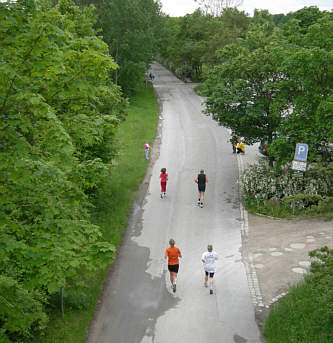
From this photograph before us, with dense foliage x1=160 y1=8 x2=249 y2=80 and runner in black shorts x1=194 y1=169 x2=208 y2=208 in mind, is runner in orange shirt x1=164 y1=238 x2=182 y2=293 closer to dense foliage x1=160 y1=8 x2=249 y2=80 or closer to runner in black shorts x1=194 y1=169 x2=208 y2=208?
runner in black shorts x1=194 y1=169 x2=208 y2=208

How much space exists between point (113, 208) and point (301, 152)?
23.8 feet

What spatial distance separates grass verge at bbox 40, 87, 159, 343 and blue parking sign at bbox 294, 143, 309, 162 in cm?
640

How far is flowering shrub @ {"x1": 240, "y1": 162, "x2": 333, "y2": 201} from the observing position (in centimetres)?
1714

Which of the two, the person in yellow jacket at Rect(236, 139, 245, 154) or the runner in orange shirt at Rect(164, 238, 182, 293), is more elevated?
the person in yellow jacket at Rect(236, 139, 245, 154)

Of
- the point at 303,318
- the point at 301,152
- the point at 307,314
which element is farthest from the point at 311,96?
the point at 303,318

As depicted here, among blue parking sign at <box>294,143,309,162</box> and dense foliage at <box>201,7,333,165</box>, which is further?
dense foliage at <box>201,7,333,165</box>

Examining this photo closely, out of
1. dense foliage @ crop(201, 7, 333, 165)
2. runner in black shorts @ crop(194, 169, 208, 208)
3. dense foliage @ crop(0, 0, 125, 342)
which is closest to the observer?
dense foliage @ crop(0, 0, 125, 342)

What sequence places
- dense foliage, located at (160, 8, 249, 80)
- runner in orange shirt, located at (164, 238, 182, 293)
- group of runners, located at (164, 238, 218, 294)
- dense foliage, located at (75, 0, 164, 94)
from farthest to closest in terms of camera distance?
1. dense foliage, located at (160, 8, 249, 80)
2. dense foliage, located at (75, 0, 164, 94)
3. runner in orange shirt, located at (164, 238, 182, 293)
4. group of runners, located at (164, 238, 218, 294)

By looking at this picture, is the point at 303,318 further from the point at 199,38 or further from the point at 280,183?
the point at 199,38

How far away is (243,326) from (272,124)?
408 inches

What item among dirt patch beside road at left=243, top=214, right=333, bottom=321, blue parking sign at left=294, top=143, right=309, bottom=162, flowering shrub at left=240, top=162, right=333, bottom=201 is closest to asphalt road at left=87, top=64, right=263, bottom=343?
dirt patch beside road at left=243, top=214, right=333, bottom=321

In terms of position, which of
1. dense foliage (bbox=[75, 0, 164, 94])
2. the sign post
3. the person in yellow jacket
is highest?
dense foliage (bbox=[75, 0, 164, 94])

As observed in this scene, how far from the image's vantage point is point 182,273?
517 inches

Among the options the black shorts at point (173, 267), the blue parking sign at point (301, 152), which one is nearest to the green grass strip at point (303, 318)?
the black shorts at point (173, 267)
